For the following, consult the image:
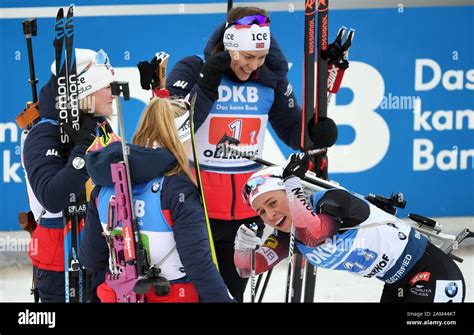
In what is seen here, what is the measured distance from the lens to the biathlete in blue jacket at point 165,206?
3.44 m

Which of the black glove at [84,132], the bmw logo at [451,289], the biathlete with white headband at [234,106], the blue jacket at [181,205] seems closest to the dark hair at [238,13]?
the biathlete with white headband at [234,106]

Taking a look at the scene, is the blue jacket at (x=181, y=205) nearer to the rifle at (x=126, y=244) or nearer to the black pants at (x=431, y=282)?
the rifle at (x=126, y=244)

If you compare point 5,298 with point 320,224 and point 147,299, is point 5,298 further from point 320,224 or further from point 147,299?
point 320,224

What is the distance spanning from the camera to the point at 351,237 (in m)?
3.92

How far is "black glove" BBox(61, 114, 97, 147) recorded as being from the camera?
399 centimetres

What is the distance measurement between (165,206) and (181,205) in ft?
0.22

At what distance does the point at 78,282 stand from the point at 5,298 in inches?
30.9

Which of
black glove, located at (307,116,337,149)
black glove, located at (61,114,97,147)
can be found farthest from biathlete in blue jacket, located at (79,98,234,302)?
black glove, located at (307,116,337,149)

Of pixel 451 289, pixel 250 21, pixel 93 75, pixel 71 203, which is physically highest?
pixel 250 21

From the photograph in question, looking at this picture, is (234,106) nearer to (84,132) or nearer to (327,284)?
(84,132)

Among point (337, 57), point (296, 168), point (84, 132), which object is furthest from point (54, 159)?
point (337, 57)

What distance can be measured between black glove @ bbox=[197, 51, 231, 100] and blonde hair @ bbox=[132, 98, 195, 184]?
59 cm

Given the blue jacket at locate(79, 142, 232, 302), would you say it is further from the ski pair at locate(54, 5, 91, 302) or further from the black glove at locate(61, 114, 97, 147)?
the ski pair at locate(54, 5, 91, 302)

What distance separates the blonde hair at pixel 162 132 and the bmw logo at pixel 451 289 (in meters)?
1.17
